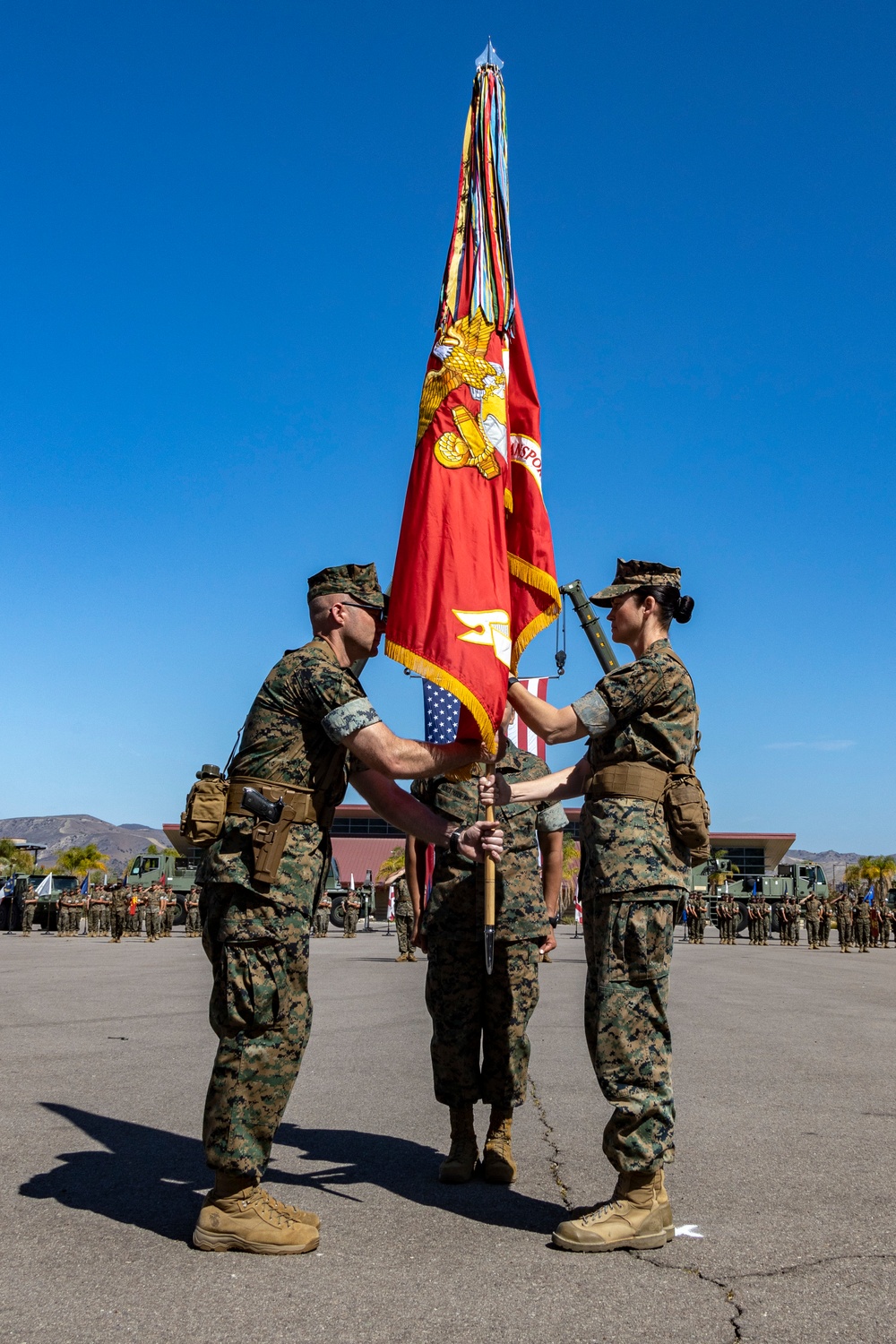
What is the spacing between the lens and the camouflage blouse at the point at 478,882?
15.9ft

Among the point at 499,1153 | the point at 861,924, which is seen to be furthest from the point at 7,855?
the point at 499,1153

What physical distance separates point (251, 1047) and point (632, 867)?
1443 mm

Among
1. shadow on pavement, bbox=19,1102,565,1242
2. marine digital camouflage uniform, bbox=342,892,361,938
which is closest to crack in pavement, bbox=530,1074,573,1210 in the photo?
shadow on pavement, bbox=19,1102,565,1242

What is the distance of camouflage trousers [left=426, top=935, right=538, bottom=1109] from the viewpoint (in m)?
4.71

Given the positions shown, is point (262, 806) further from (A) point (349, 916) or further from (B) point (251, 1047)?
(A) point (349, 916)

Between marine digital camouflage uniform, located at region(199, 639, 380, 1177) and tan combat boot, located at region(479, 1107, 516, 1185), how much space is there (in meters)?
1.17

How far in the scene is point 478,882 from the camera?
486cm

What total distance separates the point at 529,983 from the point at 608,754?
48.7 inches

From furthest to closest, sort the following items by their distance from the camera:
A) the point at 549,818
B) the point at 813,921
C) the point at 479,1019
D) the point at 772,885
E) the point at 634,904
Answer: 1. the point at 772,885
2. the point at 813,921
3. the point at 549,818
4. the point at 479,1019
5. the point at 634,904

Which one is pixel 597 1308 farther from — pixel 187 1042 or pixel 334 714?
pixel 187 1042

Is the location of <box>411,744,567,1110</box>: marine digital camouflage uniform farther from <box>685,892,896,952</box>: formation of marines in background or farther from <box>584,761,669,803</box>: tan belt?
<box>685,892,896,952</box>: formation of marines in background

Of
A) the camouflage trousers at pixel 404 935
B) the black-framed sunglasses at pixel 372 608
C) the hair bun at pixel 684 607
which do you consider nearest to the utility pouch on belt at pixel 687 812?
the hair bun at pixel 684 607

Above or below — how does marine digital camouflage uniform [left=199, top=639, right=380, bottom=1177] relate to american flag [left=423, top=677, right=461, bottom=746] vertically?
below

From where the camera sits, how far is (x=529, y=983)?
15.9 ft
